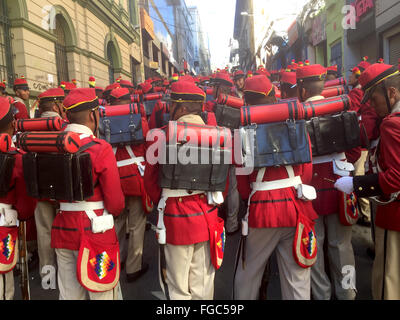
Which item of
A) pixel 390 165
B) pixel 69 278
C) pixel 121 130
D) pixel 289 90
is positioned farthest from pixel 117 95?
pixel 390 165

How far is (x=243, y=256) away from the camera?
103 inches

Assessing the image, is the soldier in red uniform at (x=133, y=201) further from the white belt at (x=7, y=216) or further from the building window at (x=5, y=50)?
the building window at (x=5, y=50)

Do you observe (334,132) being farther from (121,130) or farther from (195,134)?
(121,130)

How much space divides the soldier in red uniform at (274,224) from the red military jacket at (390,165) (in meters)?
0.51

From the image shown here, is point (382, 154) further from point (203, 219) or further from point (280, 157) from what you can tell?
point (203, 219)

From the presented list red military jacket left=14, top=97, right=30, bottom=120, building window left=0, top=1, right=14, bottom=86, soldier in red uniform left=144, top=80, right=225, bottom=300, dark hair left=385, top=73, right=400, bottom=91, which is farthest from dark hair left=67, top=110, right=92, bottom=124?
building window left=0, top=1, right=14, bottom=86

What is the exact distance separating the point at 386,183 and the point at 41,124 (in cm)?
243

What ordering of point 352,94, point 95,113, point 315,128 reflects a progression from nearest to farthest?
point 95,113 → point 315,128 → point 352,94

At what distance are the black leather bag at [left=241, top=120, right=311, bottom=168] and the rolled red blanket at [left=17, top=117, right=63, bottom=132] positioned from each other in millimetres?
1327

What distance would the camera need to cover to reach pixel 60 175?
214 cm

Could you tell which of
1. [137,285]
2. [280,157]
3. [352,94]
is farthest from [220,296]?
[352,94]

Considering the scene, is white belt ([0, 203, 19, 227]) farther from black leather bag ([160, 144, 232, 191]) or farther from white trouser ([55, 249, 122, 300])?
black leather bag ([160, 144, 232, 191])

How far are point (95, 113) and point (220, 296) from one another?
2150 mm

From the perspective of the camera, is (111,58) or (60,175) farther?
(111,58)
